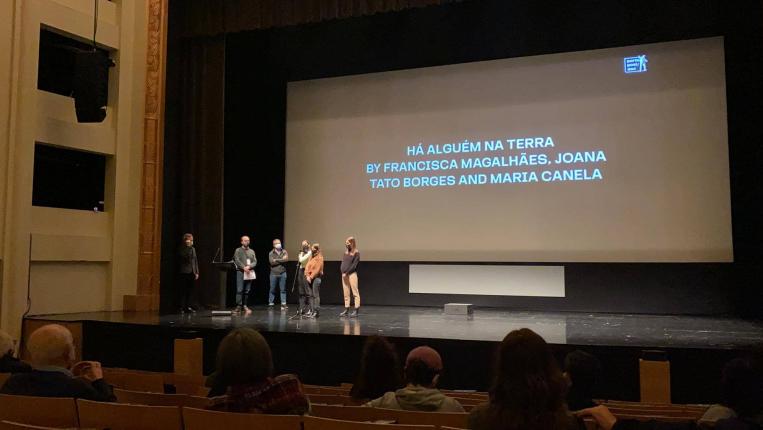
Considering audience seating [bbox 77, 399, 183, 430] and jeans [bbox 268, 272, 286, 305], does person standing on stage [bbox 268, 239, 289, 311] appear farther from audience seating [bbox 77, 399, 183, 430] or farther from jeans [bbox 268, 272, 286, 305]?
audience seating [bbox 77, 399, 183, 430]

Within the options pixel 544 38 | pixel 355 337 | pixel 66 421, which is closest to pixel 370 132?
pixel 544 38

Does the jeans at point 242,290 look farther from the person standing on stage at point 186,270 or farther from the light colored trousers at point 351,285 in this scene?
the light colored trousers at point 351,285

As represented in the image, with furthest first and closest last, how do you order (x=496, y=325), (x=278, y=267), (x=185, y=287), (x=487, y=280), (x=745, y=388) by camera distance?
(x=278, y=267) → (x=487, y=280) → (x=185, y=287) → (x=496, y=325) → (x=745, y=388)

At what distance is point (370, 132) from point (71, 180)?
15.2ft

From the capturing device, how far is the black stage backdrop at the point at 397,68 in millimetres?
9328

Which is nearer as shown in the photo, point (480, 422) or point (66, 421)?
point (480, 422)

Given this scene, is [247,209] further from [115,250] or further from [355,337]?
[355,337]

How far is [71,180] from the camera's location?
30.8 feet

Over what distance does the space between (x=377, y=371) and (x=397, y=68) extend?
877cm

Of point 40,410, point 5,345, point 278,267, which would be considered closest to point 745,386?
point 40,410

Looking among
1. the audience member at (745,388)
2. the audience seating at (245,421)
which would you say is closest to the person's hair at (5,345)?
the audience seating at (245,421)

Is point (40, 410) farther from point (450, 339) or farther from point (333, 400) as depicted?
point (450, 339)

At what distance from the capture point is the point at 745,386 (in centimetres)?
214

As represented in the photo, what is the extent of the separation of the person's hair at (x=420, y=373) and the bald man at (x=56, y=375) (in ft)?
4.44
